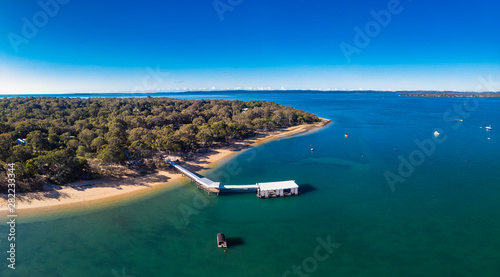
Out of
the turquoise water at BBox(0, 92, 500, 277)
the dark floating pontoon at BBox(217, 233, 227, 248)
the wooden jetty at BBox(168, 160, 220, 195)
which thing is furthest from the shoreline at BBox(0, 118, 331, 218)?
the dark floating pontoon at BBox(217, 233, 227, 248)

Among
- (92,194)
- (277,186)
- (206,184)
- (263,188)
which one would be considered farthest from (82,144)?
(277,186)

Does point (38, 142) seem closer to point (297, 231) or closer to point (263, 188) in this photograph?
point (263, 188)

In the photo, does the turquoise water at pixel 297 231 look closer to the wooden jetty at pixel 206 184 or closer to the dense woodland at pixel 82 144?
the wooden jetty at pixel 206 184

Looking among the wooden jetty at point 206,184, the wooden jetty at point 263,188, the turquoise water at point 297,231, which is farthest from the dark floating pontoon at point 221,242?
the wooden jetty at point 206,184

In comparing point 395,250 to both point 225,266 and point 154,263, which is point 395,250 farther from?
point 154,263

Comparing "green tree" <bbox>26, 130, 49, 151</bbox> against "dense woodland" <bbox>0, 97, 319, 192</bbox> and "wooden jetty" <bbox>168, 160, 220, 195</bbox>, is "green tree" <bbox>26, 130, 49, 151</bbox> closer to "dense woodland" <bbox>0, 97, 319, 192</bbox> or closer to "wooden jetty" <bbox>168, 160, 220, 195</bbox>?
"dense woodland" <bbox>0, 97, 319, 192</bbox>

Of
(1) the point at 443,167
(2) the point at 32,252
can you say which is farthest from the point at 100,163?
(1) the point at 443,167

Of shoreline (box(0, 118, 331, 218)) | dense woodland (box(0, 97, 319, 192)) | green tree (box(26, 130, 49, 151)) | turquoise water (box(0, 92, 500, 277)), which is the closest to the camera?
turquoise water (box(0, 92, 500, 277))
